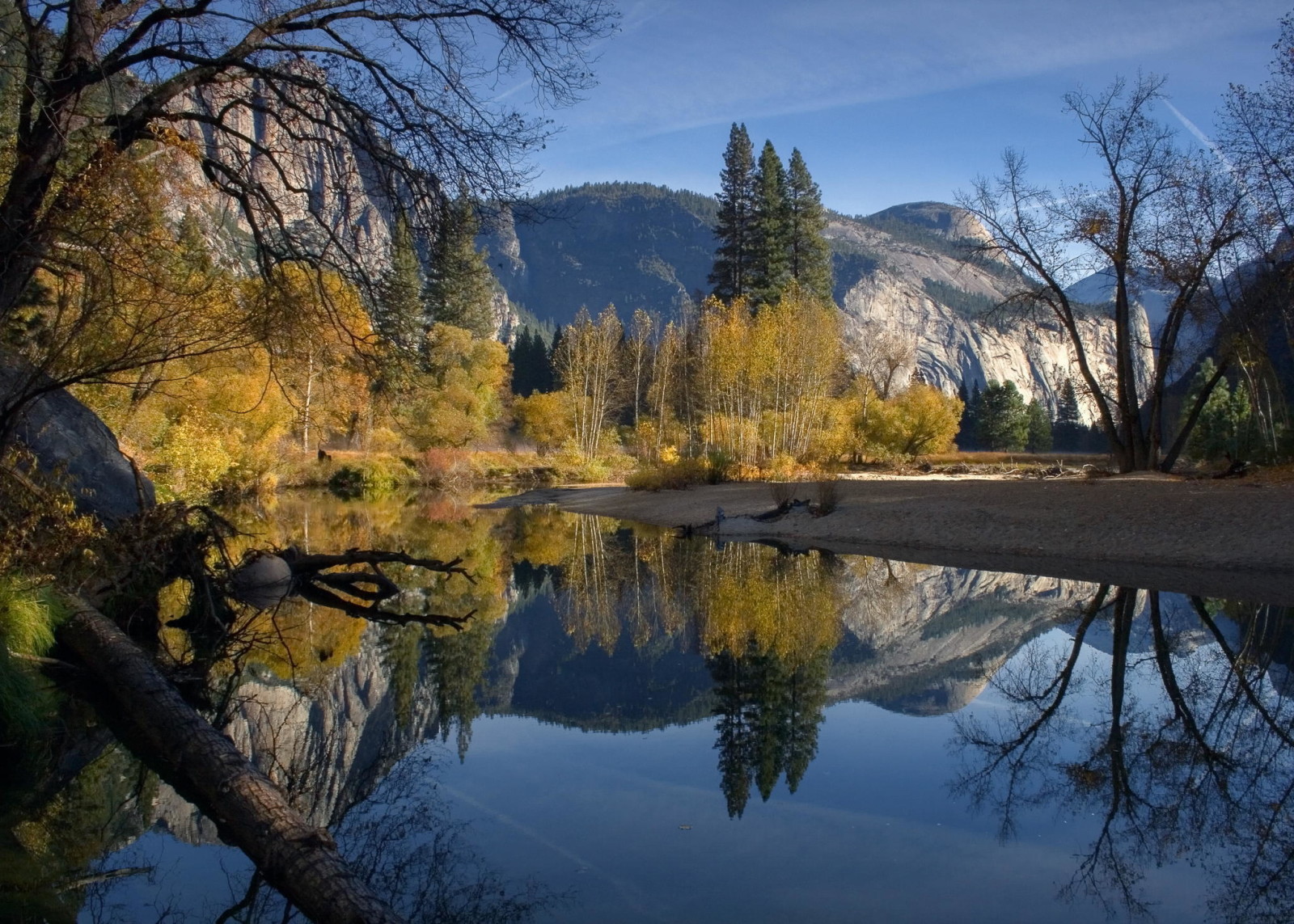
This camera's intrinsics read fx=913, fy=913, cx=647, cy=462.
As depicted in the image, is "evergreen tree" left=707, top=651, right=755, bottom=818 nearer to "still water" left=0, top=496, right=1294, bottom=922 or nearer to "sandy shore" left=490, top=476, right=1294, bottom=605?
"still water" left=0, top=496, right=1294, bottom=922

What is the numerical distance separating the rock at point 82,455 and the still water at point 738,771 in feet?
5.07

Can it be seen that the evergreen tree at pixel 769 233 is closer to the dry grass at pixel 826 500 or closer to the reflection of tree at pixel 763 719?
the dry grass at pixel 826 500

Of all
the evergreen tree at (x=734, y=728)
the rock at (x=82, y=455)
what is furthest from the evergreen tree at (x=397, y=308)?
the evergreen tree at (x=734, y=728)

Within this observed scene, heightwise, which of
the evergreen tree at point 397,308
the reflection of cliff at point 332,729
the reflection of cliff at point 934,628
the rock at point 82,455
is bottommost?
the reflection of cliff at point 934,628

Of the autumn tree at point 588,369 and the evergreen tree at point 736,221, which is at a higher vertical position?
the evergreen tree at point 736,221

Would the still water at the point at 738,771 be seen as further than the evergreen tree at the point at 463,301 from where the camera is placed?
No

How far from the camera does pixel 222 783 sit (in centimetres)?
418

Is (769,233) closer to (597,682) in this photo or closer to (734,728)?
(597,682)

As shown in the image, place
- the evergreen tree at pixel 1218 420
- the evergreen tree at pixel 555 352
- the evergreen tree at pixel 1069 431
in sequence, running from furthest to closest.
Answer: the evergreen tree at pixel 1069 431
the evergreen tree at pixel 555 352
the evergreen tree at pixel 1218 420

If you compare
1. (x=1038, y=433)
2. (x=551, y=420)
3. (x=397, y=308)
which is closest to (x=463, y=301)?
(x=551, y=420)

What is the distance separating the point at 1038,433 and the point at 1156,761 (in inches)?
3080

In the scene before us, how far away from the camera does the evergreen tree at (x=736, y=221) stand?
4475 cm

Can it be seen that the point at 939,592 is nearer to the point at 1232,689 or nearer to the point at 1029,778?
the point at 1232,689

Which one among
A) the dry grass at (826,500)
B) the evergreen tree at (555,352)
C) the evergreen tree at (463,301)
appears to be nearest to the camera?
the dry grass at (826,500)
